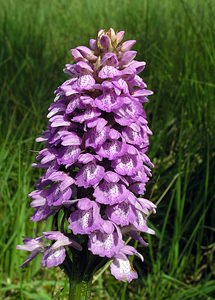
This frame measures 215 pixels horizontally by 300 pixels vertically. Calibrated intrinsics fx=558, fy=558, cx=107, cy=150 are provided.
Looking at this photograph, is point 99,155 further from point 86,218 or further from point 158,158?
point 158,158

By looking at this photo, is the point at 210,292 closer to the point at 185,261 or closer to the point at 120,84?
the point at 185,261

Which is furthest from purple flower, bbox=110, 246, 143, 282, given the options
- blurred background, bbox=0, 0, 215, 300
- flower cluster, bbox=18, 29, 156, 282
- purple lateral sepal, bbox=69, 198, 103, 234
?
blurred background, bbox=0, 0, 215, 300

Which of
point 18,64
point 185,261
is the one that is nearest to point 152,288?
point 185,261

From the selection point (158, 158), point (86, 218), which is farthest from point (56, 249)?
point (158, 158)

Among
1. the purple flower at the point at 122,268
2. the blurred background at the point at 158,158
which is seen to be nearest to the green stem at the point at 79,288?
the purple flower at the point at 122,268

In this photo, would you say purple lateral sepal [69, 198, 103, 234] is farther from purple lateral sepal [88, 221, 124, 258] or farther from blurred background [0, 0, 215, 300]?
blurred background [0, 0, 215, 300]

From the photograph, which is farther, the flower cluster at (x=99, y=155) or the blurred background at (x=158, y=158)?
the blurred background at (x=158, y=158)

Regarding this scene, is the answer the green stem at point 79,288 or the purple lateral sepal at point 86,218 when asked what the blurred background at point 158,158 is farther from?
the purple lateral sepal at point 86,218
